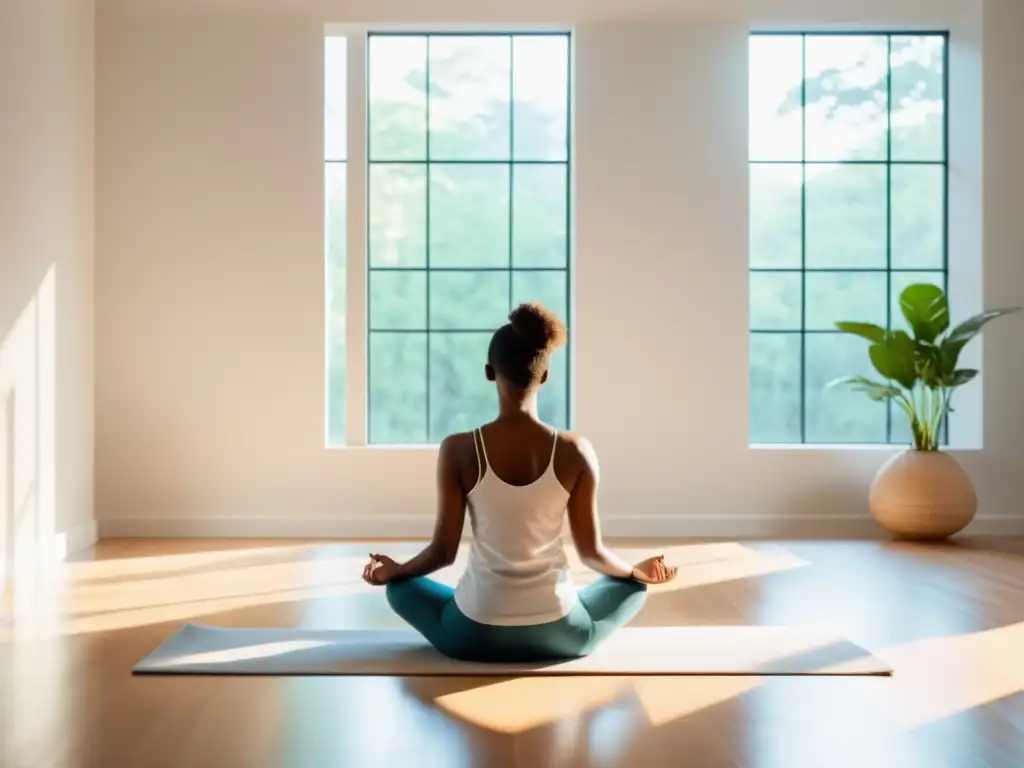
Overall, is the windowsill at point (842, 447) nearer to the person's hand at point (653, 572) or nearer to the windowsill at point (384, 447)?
the windowsill at point (384, 447)

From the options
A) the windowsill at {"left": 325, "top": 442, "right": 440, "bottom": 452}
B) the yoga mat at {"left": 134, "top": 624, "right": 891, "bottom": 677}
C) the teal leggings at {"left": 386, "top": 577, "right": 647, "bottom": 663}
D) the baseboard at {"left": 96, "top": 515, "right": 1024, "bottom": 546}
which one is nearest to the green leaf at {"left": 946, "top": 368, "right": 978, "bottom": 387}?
the baseboard at {"left": 96, "top": 515, "right": 1024, "bottom": 546}

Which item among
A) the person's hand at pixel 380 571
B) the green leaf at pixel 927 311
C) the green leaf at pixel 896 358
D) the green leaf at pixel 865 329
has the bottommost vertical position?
the person's hand at pixel 380 571

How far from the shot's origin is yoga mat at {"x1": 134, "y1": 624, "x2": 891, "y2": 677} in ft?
11.3

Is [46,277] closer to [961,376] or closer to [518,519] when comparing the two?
[518,519]

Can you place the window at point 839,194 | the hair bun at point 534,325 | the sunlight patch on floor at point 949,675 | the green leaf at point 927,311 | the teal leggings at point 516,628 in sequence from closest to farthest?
the sunlight patch on floor at point 949,675, the hair bun at point 534,325, the teal leggings at point 516,628, the green leaf at point 927,311, the window at point 839,194

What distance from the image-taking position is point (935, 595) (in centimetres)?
489

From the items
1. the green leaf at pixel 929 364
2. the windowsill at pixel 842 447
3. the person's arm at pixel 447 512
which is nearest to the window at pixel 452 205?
the windowsill at pixel 842 447

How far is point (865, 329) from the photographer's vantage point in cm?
660

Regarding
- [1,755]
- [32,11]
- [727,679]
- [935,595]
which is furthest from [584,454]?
[32,11]

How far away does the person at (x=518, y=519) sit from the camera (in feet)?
10.9

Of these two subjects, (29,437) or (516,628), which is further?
Result: (29,437)

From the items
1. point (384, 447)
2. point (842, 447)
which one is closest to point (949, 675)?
point (842, 447)

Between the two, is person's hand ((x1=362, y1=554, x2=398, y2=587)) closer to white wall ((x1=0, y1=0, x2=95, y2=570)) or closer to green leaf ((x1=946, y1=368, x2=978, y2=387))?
white wall ((x1=0, y1=0, x2=95, y2=570))

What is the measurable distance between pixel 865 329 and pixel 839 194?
1.04m
